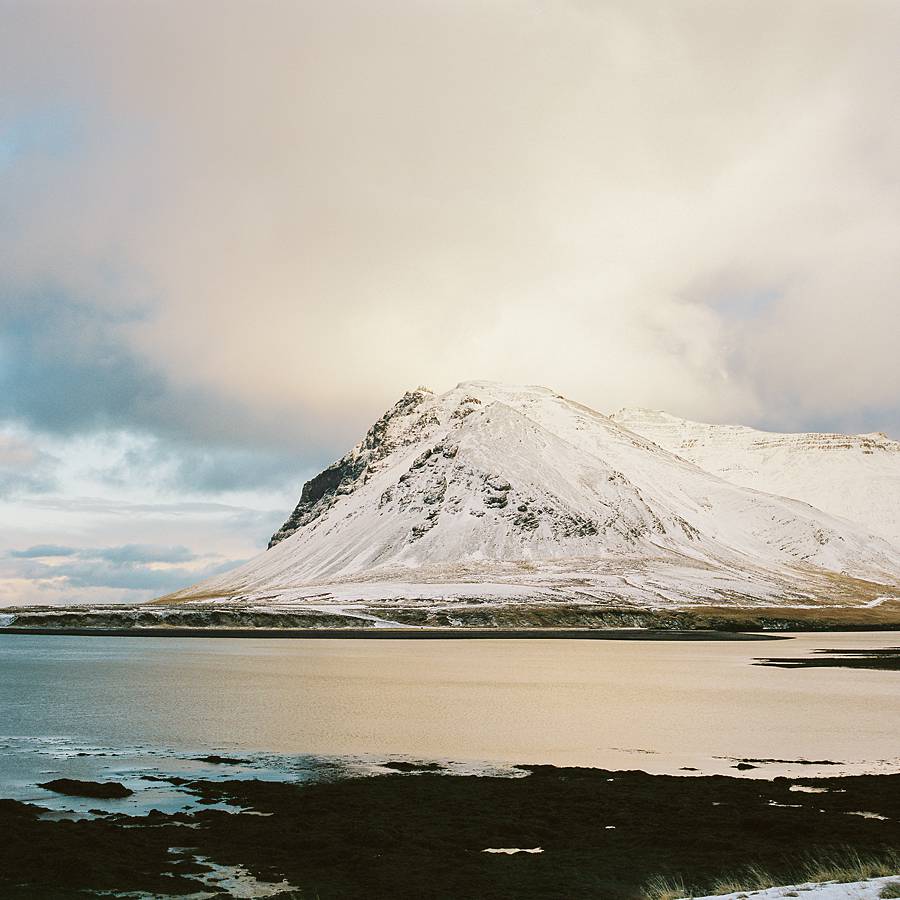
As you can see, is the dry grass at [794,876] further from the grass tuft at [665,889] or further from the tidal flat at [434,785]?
the tidal flat at [434,785]

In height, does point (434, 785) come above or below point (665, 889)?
below

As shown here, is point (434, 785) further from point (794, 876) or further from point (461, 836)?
point (794, 876)

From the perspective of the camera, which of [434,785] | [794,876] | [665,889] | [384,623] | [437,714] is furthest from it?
[384,623]

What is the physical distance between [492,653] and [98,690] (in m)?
59.4

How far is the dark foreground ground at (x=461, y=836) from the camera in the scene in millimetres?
22922

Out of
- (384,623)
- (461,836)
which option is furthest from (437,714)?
(384,623)

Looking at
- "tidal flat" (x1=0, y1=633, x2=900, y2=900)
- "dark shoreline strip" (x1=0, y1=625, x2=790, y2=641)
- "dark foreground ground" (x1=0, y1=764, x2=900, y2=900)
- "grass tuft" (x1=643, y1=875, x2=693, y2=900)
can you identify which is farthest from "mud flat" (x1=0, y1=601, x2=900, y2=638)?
"grass tuft" (x1=643, y1=875, x2=693, y2=900)

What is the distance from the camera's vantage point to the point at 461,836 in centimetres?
2758

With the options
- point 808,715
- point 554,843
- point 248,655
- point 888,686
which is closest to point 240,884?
point 554,843

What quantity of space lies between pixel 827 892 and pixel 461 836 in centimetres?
1185

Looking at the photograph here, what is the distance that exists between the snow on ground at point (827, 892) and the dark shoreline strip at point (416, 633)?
135800 mm

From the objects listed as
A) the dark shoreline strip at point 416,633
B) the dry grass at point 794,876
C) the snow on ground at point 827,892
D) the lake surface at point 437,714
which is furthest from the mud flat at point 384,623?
the snow on ground at point 827,892

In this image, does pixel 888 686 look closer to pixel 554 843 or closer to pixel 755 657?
pixel 755 657

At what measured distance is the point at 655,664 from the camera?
98.1 m
